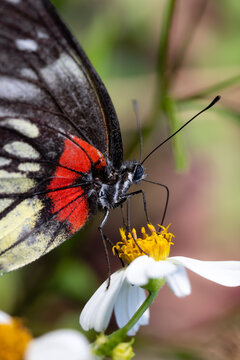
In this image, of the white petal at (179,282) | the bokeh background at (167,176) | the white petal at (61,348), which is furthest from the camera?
the bokeh background at (167,176)

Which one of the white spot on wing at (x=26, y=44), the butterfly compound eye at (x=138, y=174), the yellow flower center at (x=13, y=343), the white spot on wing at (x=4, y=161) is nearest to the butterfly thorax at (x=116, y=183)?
the butterfly compound eye at (x=138, y=174)

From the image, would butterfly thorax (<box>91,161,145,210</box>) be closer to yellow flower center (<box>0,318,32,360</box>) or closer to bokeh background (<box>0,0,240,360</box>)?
bokeh background (<box>0,0,240,360</box>)

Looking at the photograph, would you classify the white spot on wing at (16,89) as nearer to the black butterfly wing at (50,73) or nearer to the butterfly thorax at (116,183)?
the black butterfly wing at (50,73)

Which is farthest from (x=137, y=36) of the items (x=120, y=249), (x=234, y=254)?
(x=120, y=249)

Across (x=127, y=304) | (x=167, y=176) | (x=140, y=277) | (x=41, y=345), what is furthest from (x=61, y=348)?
(x=167, y=176)

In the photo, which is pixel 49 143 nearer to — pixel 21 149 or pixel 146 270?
pixel 21 149
